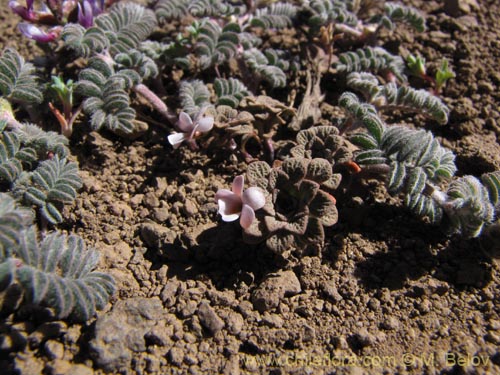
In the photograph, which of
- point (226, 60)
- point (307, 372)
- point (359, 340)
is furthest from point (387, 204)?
point (226, 60)

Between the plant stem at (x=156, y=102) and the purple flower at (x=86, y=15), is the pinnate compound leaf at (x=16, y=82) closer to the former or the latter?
the purple flower at (x=86, y=15)

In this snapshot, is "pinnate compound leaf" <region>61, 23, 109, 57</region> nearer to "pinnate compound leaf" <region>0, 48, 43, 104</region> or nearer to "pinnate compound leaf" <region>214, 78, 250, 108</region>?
"pinnate compound leaf" <region>0, 48, 43, 104</region>

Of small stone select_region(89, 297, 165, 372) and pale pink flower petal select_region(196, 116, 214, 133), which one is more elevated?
pale pink flower petal select_region(196, 116, 214, 133)

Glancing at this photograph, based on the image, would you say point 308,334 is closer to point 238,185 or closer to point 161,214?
point 238,185

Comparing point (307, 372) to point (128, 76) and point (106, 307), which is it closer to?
point (106, 307)

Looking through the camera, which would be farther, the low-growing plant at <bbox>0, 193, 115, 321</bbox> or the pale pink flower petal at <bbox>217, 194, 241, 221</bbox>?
the pale pink flower petal at <bbox>217, 194, 241, 221</bbox>

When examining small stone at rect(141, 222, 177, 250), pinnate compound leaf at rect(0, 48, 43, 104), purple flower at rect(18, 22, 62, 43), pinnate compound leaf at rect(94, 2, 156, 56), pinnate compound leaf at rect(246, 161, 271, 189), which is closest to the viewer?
pinnate compound leaf at rect(246, 161, 271, 189)

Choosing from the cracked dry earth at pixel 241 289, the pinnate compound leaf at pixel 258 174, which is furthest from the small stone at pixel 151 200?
the pinnate compound leaf at pixel 258 174

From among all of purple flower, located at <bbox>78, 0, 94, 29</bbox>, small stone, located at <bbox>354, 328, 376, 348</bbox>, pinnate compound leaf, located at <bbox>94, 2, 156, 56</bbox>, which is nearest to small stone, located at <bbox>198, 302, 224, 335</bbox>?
small stone, located at <bbox>354, 328, 376, 348</bbox>

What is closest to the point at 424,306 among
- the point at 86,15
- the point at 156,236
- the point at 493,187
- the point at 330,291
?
the point at 330,291
